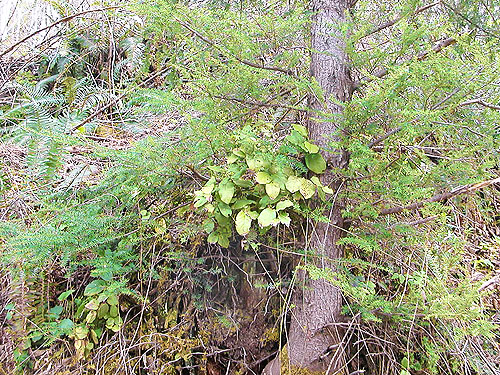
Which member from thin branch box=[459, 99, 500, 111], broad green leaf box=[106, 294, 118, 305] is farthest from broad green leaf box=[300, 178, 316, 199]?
broad green leaf box=[106, 294, 118, 305]

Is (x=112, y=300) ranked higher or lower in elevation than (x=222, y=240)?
lower

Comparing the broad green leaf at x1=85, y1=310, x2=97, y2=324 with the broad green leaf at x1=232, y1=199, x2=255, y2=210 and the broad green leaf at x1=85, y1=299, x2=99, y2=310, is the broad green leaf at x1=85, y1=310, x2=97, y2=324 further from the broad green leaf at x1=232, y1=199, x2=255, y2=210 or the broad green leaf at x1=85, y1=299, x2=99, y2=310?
the broad green leaf at x1=232, y1=199, x2=255, y2=210

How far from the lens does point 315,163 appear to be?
65.2 inches

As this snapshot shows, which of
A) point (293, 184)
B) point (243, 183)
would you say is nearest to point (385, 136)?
point (293, 184)

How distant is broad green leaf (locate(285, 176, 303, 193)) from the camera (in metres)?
1.57

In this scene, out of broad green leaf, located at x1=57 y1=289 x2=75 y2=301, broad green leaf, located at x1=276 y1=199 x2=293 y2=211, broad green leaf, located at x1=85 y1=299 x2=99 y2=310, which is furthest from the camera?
broad green leaf, located at x1=57 y1=289 x2=75 y2=301

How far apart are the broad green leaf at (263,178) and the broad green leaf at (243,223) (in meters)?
0.17

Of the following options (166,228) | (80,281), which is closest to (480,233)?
(166,228)

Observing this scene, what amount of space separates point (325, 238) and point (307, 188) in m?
0.30

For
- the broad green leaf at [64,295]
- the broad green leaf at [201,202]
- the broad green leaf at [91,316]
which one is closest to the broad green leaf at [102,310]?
the broad green leaf at [91,316]

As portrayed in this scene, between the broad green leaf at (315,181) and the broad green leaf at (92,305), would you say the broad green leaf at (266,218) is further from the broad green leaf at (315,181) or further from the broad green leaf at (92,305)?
the broad green leaf at (92,305)

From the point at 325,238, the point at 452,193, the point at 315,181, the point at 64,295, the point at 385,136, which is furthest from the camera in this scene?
the point at 64,295

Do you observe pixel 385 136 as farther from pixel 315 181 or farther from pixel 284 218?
pixel 284 218

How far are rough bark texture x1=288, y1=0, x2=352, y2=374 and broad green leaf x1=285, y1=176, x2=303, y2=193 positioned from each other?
0.54 ft
